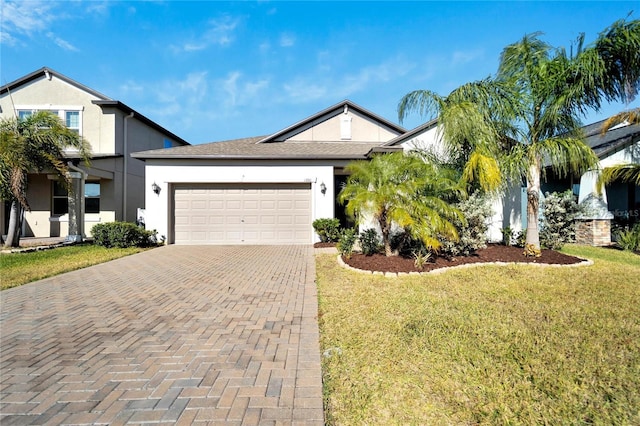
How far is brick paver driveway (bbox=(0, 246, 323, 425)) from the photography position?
260 cm

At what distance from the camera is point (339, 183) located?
1548 cm

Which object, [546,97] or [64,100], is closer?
[546,97]

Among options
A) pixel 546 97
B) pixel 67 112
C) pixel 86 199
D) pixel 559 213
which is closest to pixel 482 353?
pixel 546 97

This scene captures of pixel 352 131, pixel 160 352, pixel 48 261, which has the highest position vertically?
pixel 352 131

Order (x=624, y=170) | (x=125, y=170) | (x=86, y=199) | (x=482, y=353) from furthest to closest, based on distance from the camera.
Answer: (x=125, y=170) → (x=86, y=199) → (x=624, y=170) → (x=482, y=353)

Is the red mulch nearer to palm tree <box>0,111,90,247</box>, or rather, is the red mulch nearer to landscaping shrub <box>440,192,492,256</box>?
landscaping shrub <box>440,192,492,256</box>

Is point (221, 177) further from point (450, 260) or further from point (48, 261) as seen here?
point (450, 260)

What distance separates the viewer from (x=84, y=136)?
53.3 feet

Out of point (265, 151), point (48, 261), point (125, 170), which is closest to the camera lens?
point (48, 261)

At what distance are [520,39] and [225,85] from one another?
1150cm

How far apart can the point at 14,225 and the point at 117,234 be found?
152 inches

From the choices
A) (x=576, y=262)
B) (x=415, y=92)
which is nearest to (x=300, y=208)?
(x=415, y=92)

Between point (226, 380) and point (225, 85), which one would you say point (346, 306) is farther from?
point (225, 85)

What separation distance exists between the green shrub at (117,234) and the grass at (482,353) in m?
9.11
